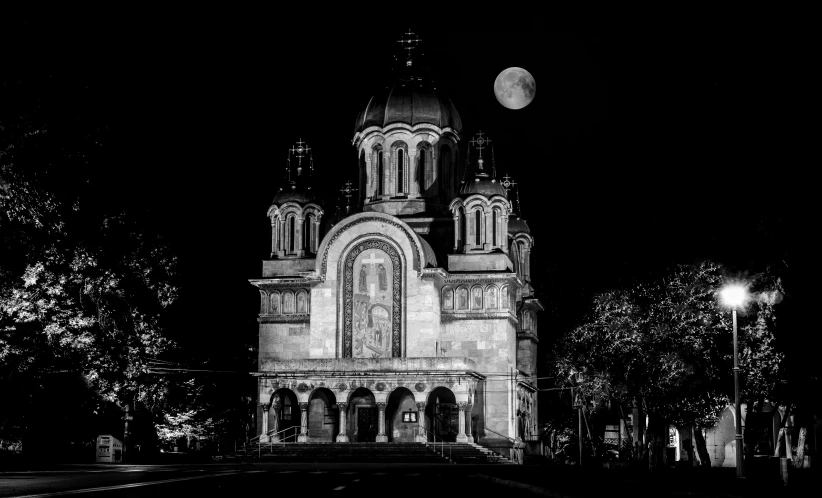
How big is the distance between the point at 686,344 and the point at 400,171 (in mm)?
31057

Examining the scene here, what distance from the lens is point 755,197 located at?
32.4 m


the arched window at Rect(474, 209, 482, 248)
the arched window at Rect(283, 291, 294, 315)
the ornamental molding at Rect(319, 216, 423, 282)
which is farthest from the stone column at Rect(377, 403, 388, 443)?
the arched window at Rect(474, 209, 482, 248)

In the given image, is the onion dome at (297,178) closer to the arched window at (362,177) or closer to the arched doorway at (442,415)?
the arched window at (362,177)

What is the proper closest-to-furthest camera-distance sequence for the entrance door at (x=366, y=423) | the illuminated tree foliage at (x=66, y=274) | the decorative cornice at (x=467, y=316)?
the illuminated tree foliage at (x=66, y=274), the entrance door at (x=366, y=423), the decorative cornice at (x=467, y=316)

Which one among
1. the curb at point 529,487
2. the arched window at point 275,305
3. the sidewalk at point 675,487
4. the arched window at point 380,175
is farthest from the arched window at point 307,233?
the sidewalk at point 675,487

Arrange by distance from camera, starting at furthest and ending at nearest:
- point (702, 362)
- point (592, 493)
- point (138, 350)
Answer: point (138, 350), point (702, 362), point (592, 493)

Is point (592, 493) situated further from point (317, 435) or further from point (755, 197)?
point (317, 435)

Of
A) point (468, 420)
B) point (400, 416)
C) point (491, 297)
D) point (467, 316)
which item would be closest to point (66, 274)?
point (468, 420)

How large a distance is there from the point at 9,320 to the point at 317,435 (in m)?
23.0

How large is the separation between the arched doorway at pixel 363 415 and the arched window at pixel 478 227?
9.68 m

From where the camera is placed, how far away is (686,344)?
3816 centimetres

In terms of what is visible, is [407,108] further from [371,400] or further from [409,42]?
[371,400]

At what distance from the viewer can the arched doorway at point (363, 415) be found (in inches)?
2338

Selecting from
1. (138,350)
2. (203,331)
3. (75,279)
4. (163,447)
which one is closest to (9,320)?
(75,279)
